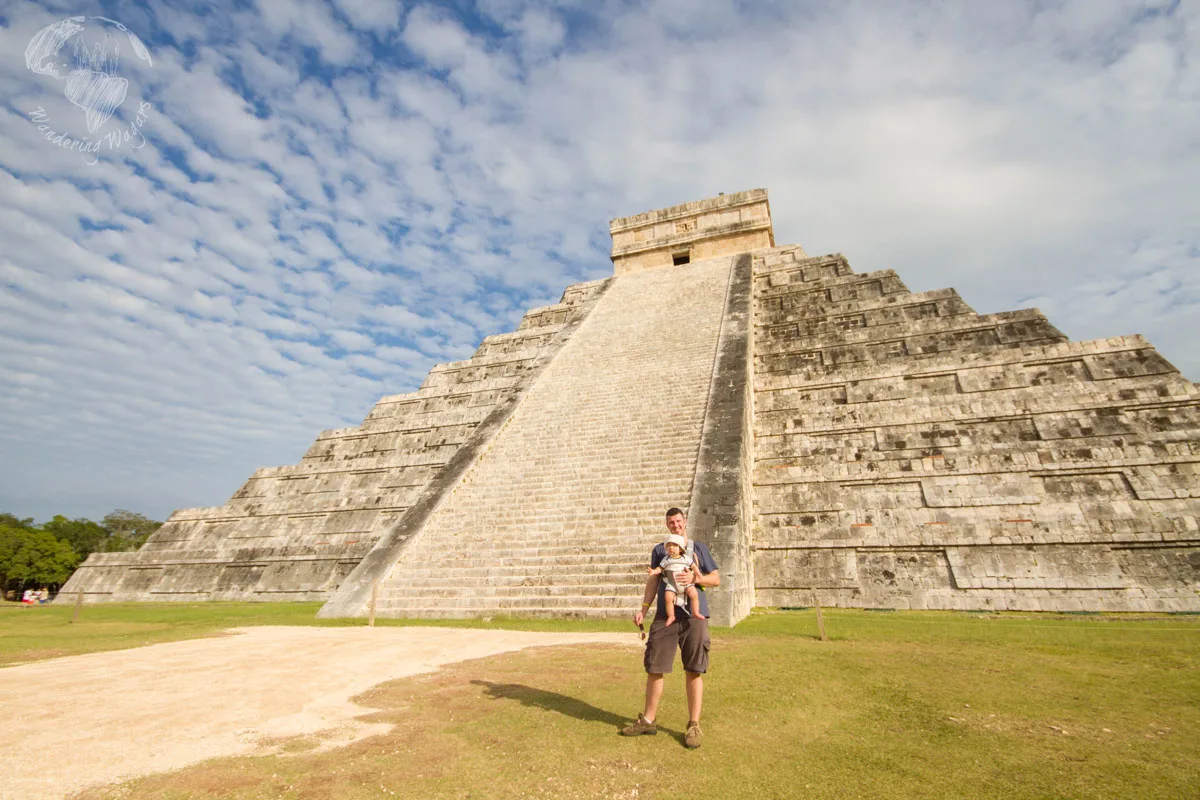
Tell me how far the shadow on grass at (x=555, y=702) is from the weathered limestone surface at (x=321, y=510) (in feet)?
25.1

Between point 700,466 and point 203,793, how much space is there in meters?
8.23

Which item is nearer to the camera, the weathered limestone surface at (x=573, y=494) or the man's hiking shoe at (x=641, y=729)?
the man's hiking shoe at (x=641, y=729)

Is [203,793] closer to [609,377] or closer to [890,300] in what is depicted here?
[609,377]

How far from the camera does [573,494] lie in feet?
34.8

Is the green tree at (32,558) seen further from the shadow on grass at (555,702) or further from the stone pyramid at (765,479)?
the shadow on grass at (555,702)

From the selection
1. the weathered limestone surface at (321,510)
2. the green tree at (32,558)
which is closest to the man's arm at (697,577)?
the weathered limestone surface at (321,510)

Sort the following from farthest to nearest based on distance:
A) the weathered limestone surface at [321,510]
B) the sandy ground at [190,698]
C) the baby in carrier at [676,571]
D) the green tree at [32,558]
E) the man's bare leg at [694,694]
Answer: the green tree at [32,558] < the weathered limestone surface at [321,510] < the baby in carrier at [676,571] < the man's bare leg at [694,694] < the sandy ground at [190,698]

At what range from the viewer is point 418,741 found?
3.45 m

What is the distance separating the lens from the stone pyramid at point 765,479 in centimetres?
866

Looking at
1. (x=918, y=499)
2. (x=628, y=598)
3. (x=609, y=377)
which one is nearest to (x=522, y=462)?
(x=609, y=377)

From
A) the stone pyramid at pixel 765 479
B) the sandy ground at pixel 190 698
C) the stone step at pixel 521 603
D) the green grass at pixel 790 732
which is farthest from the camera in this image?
the stone pyramid at pixel 765 479

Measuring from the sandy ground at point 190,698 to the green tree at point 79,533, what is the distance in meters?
59.0

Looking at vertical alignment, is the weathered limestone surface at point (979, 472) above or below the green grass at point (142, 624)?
above

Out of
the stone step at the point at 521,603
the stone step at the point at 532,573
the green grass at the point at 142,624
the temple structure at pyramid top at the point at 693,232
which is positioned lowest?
the green grass at the point at 142,624
